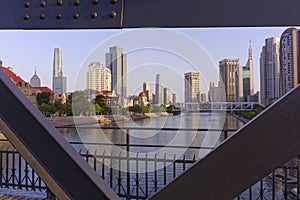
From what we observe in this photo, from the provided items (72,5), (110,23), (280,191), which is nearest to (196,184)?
(110,23)

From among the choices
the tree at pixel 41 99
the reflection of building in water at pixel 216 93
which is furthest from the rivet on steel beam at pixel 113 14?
the reflection of building in water at pixel 216 93

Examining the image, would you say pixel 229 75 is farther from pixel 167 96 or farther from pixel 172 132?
pixel 172 132

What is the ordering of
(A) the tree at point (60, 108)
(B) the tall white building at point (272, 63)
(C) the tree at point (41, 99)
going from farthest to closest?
A: 1. (A) the tree at point (60, 108)
2. (C) the tree at point (41, 99)
3. (B) the tall white building at point (272, 63)

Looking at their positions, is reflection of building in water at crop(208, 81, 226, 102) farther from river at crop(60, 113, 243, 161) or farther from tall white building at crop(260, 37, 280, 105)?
tall white building at crop(260, 37, 280, 105)

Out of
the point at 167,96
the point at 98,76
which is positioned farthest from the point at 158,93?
the point at 98,76

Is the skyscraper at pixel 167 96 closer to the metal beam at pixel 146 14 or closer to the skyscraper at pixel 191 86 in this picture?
the skyscraper at pixel 191 86

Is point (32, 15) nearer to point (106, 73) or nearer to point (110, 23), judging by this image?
point (110, 23)
